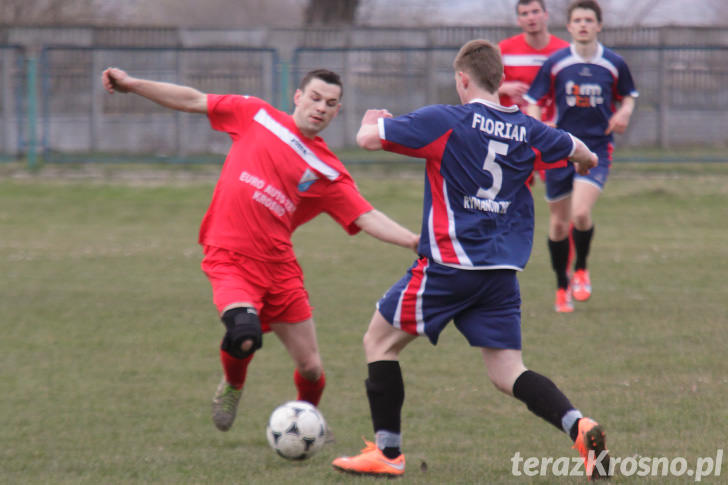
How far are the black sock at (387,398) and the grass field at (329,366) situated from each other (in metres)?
0.21

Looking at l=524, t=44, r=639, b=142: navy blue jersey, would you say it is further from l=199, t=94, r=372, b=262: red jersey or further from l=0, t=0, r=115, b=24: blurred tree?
l=0, t=0, r=115, b=24: blurred tree

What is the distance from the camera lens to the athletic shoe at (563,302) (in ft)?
23.6

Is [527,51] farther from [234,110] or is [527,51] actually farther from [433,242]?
[433,242]

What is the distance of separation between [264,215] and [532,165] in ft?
3.94

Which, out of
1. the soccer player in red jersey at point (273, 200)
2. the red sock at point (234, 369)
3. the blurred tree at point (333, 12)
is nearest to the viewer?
the soccer player in red jersey at point (273, 200)

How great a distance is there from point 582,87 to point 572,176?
657 millimetres

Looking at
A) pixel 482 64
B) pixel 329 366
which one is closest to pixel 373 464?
pixel 482 64

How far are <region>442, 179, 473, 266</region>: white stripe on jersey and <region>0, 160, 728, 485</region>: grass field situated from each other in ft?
2.82

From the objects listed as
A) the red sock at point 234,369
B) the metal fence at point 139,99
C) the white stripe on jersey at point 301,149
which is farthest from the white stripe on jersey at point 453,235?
the metal fence at point 139,99

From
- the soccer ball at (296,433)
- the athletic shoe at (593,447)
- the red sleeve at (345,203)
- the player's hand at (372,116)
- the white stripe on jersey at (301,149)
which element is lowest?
the soccer ball at (296,433)

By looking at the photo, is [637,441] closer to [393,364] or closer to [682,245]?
[393,364]

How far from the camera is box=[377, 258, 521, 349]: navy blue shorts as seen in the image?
3.79 metres

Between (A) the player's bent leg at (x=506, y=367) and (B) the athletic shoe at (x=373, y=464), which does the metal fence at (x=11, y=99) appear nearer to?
(B) the athletic shoe at (x=373, y=464)

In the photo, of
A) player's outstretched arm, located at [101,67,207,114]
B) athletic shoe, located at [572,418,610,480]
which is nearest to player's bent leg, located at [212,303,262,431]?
player's outstretched arm, located at [101,67,207,114]
